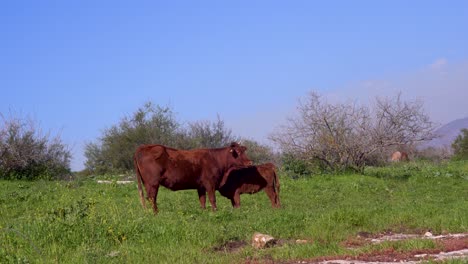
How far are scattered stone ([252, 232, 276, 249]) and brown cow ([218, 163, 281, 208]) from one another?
642 cm

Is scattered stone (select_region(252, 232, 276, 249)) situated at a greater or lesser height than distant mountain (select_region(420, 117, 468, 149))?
lesser

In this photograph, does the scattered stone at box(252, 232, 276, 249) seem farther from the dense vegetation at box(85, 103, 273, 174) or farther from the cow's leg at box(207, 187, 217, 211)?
the dense vegetation at box(85, 103, 273, 174)

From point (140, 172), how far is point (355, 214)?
5.62 m

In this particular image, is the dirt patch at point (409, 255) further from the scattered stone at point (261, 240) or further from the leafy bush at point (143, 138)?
the leafy bush at point (143, 138)

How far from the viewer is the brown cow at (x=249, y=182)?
16656mm

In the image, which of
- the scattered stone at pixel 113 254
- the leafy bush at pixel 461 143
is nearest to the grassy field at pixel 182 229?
the scattered stone at pixel 113 254

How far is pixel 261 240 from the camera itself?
390 inches

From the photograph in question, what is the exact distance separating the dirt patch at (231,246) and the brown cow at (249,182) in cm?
611

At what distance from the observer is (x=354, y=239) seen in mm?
10719

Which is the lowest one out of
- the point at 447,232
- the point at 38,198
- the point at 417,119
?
the point at 447,232

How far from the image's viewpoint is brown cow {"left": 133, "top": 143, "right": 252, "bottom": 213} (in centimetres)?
1525

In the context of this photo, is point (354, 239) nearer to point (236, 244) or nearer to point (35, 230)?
point (236, 244)

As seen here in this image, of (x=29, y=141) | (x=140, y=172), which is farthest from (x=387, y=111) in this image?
Answer: (x=29, y=141)

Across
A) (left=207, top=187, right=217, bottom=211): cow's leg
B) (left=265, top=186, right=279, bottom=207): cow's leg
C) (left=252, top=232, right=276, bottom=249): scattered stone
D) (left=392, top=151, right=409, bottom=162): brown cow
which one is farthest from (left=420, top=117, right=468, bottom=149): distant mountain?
(left=252, top=232, right=276, bottom=249): scattered stone
